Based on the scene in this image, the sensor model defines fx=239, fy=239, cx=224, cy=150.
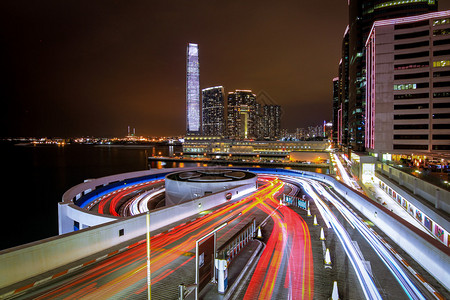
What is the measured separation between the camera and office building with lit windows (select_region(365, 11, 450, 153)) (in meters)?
Answer: 52.9

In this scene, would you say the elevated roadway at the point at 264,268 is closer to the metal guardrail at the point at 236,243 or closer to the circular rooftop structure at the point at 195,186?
the metal guardrail at the point at 236,243

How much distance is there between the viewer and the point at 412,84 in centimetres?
5412

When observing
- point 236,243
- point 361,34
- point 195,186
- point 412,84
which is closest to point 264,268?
point 236,243

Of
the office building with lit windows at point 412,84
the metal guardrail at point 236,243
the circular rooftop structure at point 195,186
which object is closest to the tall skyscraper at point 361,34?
the office building with lit windows at point 412,84

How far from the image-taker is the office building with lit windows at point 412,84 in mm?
52875

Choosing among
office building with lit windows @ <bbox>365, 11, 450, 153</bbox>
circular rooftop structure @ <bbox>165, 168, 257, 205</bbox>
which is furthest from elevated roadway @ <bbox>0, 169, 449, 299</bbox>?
office building with lit windows @ <bbox>365, 11, 450, 153</bbox>

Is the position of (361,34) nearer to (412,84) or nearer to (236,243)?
(412,84)

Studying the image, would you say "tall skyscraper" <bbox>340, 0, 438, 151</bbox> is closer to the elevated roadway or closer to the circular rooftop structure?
the circular rooftop structure

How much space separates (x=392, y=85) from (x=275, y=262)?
61.8m

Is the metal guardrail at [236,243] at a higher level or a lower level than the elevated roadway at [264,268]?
higher

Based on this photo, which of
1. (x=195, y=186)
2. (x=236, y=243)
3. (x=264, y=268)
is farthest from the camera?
(x=195, y=186)

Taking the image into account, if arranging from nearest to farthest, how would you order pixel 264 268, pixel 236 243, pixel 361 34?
pixel 264 268
pixel 236 243
pixel 361 34

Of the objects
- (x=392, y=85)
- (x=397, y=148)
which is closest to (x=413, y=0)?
(x=392, y=85)

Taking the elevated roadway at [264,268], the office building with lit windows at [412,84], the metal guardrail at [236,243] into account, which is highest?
the office building with lit windows at [412,84]
